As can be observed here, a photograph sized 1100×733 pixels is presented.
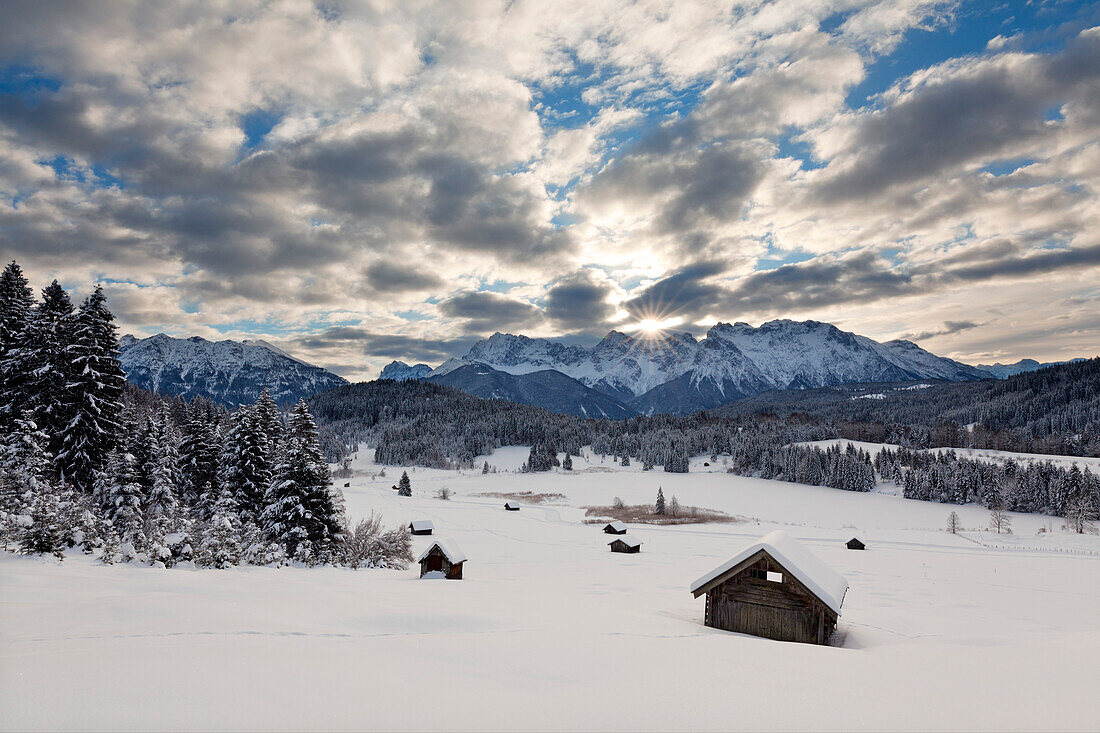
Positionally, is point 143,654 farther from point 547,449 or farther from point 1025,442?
point 1025,442

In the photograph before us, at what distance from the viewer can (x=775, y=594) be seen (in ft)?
60.5

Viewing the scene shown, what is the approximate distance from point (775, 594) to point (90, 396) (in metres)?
38.1

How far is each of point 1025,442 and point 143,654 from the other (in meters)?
217

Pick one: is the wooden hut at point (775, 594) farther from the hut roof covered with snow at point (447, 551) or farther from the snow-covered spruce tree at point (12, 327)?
the snow-covered spruce tree at point (12, 327)

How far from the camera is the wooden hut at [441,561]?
32.5 meters

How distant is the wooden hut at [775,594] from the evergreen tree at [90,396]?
35.2 metres

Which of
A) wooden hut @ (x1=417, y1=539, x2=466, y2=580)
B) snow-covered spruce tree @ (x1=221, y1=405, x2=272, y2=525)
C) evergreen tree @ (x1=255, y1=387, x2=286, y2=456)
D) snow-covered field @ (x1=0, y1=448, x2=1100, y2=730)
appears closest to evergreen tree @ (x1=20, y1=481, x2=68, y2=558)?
snow-covered field @ (x1=0, y1=448, x2=1100, y2=730)

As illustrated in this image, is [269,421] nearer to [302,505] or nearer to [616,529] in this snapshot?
[302,505]

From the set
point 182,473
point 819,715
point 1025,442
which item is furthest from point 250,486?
point 1025,442

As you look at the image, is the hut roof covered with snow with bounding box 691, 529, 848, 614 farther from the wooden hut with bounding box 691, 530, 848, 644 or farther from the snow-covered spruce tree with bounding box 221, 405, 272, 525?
the snow-covered spruce tree with bounding box 221, 405, 272, 525

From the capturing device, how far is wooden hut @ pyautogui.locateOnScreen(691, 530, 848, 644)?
17562 mm

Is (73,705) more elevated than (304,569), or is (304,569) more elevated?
(73,705)

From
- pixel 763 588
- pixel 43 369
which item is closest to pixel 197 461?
pixel 43 369

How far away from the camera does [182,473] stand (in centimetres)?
3931
